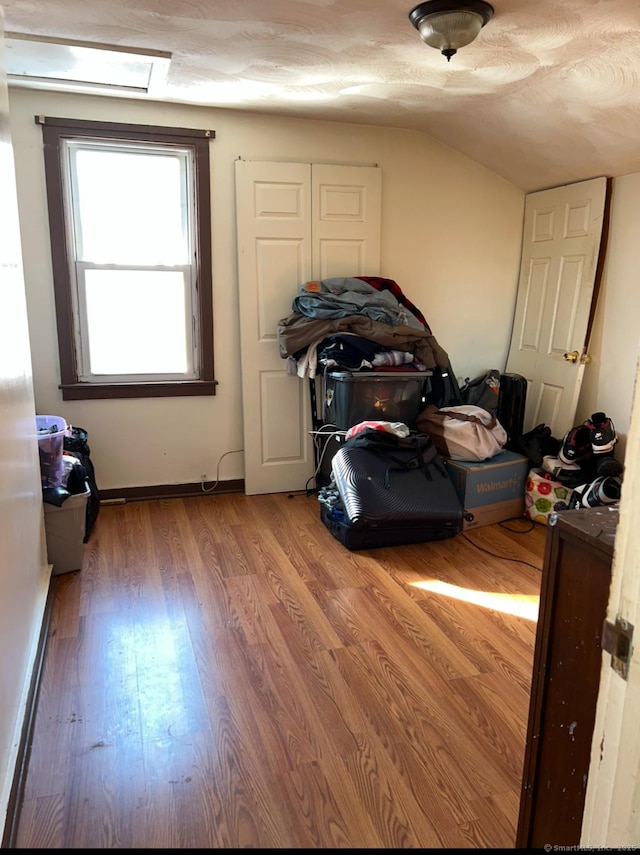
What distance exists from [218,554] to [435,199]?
2.62m

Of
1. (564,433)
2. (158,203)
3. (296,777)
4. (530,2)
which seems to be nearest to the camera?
(296,777)

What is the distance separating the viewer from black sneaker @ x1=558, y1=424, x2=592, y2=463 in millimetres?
3340

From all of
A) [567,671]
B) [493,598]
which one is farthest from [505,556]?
[567,671]

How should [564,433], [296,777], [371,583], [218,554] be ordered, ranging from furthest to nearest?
[564,433]
[218,554]
[371,583]
[296,777]

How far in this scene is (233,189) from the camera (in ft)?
11.7

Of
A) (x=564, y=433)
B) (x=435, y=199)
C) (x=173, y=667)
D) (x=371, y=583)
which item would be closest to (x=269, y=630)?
(x=173, y=667)

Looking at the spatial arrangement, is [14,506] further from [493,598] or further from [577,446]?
[577,446]

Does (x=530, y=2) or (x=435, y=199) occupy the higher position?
(x=530, y=2)

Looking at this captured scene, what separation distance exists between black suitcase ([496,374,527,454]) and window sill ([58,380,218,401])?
189cm

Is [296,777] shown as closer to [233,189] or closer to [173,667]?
Answer: [173,667]

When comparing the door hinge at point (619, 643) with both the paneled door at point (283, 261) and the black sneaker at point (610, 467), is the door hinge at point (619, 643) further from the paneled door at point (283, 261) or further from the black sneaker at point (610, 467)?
the paneled door at point (283, 261)

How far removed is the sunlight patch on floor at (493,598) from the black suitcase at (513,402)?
1.42 meters

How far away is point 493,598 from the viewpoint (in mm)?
2633

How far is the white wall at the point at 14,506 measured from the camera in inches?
63.5
